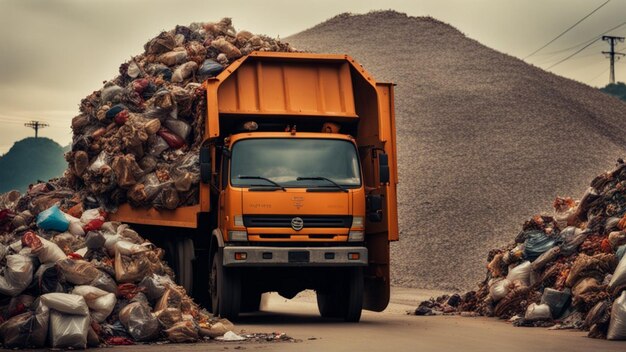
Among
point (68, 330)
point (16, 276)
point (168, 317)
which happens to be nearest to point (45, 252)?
point (16, 276)

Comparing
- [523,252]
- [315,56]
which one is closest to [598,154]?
[523,252]

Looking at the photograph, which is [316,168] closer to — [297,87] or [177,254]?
[297,87]

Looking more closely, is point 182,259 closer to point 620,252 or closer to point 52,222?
point 52,222

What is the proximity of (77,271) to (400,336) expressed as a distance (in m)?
4.38

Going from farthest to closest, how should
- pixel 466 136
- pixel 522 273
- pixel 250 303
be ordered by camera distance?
pixel 466 136
pixel 250 303
pixel 522 273

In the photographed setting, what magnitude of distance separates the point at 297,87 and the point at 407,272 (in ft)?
47.6

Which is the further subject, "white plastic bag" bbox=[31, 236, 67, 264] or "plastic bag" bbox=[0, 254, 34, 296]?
"white plastic bag" bbox=[31, 236, 67, 264]

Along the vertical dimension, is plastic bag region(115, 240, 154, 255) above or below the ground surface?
above

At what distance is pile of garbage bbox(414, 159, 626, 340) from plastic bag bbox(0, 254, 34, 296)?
7.47 meters

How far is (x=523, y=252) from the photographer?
1903 centimetres

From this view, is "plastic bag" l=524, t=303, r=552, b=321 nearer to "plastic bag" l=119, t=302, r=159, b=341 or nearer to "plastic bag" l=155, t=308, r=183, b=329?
"plastic bag" l=155, t=308, r=183, b=329

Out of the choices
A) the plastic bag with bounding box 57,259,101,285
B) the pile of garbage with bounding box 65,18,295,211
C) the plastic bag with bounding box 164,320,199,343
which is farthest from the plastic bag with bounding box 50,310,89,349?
the pile of garbage with bounding box 65,18,295,211

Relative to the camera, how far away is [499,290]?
1852 cm

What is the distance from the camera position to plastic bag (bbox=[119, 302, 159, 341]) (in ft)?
43.5
